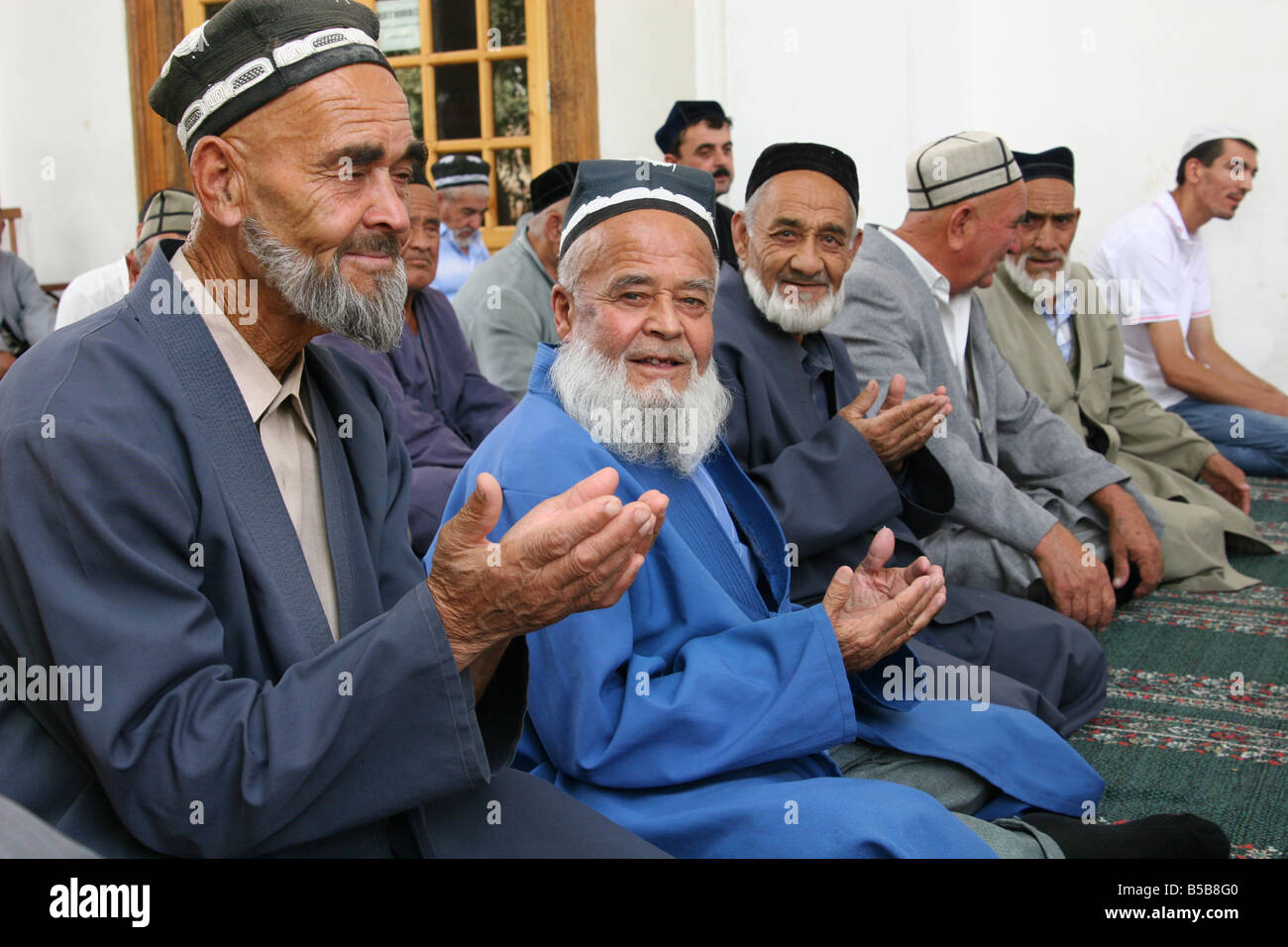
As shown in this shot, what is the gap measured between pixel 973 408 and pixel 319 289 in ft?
10.3

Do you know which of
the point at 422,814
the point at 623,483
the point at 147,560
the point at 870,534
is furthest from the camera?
the point at 870,534

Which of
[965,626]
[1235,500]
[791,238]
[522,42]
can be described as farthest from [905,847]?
[522,42]

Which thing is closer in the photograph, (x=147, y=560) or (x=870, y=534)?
(x=147, y=560)

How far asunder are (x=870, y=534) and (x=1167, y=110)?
582 cm

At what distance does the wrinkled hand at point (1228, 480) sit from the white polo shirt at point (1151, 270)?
1343mm

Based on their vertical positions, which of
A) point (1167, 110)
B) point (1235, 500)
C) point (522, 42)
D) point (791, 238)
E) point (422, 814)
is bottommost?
point (1235, 500)

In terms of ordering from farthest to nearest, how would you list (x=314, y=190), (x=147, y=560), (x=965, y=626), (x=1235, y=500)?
(x=1235, y=500)
(x=965, y=626)
(x=314, y=190)
(x=147, y=560)

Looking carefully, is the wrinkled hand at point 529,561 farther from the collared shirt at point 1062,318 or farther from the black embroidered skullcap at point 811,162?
the collared shirt at point 1062,318

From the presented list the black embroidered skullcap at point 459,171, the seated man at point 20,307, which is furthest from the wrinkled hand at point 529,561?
the seated man at point 20,307

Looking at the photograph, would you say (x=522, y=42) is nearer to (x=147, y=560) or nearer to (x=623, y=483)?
(x=623, y=483)

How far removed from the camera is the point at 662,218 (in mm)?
2361

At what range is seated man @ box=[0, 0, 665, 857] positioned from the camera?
134 centimetres

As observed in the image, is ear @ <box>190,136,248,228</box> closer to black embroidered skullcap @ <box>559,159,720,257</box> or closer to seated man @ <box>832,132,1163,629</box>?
black embroidered skullcap @ <box>559,159,720,257</box>

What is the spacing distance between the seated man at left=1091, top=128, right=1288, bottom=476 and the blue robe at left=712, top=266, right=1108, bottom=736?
3.80m
